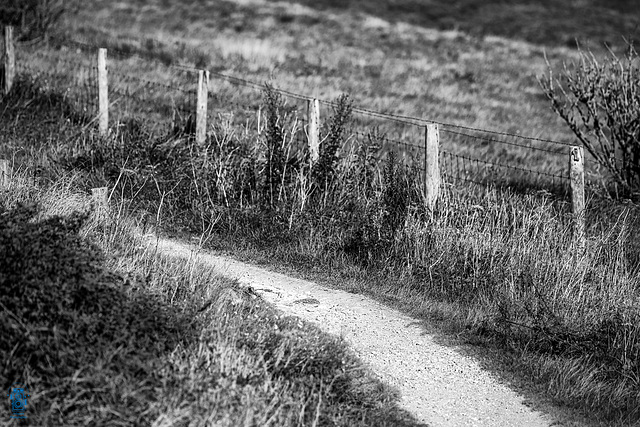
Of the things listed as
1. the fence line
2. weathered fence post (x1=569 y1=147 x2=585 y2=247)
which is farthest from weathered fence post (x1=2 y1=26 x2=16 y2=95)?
weathered fence post (x1=569 y1=147 x2=585 y2=247)

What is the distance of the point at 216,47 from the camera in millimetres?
22500

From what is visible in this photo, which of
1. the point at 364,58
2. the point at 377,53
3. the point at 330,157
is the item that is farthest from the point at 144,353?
the point at 377,53

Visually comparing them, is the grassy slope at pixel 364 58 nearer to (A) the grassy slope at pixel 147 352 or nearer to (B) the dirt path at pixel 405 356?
(B) the dirt path at pixel 405 356

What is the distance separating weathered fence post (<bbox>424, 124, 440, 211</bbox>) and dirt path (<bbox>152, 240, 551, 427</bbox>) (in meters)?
1.68

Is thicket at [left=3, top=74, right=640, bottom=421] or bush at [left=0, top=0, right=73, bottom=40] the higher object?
bush at [left=0, top=0, right=73, bottom=40]

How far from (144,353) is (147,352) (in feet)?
0.27

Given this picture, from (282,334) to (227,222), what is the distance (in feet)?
11.1

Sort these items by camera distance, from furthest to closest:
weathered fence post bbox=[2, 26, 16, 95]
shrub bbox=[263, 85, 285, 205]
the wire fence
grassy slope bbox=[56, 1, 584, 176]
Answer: grassy slope bbox=[56, 1, 584, 176], weathered fence post bbox=[2, 26, 16, 95], the wire fence, shrub bbox=[263, 85, 285, 205]

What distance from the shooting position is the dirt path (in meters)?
5.88

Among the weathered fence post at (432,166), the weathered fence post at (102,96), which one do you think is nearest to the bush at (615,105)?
the weathered fence post at (432,166)

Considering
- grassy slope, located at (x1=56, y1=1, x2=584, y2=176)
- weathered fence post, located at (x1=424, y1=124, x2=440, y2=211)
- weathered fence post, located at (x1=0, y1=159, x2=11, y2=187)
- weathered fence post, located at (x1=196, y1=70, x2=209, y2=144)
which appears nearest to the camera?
weathered fence post, located at (x1=0, y1=159, x2=11, y2=187)

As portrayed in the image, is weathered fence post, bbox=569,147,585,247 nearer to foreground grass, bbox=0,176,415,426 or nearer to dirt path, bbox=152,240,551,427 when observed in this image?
dirt path, bbox=152,240,551,427

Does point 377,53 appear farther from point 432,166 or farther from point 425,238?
point 425,238

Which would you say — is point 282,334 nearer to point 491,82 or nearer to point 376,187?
point 376,187
